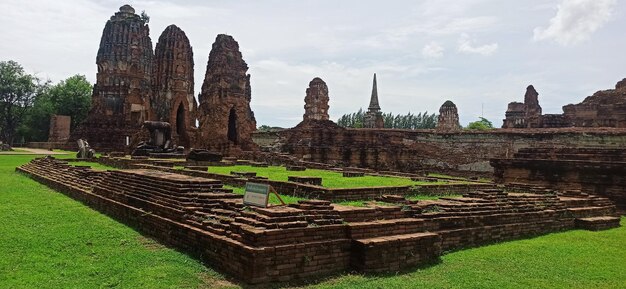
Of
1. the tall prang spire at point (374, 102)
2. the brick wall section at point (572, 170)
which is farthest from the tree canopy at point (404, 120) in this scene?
the brick wall section at point (572, 170)

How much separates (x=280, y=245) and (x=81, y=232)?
356 cm

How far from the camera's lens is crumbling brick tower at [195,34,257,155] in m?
27.4

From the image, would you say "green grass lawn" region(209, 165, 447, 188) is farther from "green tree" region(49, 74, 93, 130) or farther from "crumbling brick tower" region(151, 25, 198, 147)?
"green tree" region(49, 74, 93, 130)

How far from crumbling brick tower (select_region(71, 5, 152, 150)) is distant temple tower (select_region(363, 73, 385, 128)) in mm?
20175

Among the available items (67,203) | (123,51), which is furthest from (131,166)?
(123,51)

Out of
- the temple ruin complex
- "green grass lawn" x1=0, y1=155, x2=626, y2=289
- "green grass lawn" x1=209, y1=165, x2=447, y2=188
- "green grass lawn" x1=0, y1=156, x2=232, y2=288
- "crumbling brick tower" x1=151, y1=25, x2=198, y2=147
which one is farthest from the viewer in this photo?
"crumbling brick tower" x1=151, y1=25, x2=198, y2=147

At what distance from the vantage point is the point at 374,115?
47562 mm

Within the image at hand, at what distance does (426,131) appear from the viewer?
26.4 metres

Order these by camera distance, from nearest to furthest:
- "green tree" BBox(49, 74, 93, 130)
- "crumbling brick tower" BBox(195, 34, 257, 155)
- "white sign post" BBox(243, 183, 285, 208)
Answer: "white sign post" BBox(243, 183, 285, 208), "crumbling brick tower" BBox(195, 34, 257, 155), "green tree" BBox(49, 74, 93, 130)

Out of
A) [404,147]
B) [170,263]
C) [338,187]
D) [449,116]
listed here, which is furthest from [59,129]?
[170,263]

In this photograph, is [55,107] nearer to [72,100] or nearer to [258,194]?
[72,100]

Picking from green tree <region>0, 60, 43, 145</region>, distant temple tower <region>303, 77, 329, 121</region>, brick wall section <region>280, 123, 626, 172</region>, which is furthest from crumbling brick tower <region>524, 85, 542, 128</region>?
green tree <region>0, 60, 43, 145</region>

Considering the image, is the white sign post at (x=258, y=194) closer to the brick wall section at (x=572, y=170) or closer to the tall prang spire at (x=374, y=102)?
the brick wall section at (x=572, y=170)

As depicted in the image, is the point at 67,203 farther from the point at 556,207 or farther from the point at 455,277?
the point at 556,207
